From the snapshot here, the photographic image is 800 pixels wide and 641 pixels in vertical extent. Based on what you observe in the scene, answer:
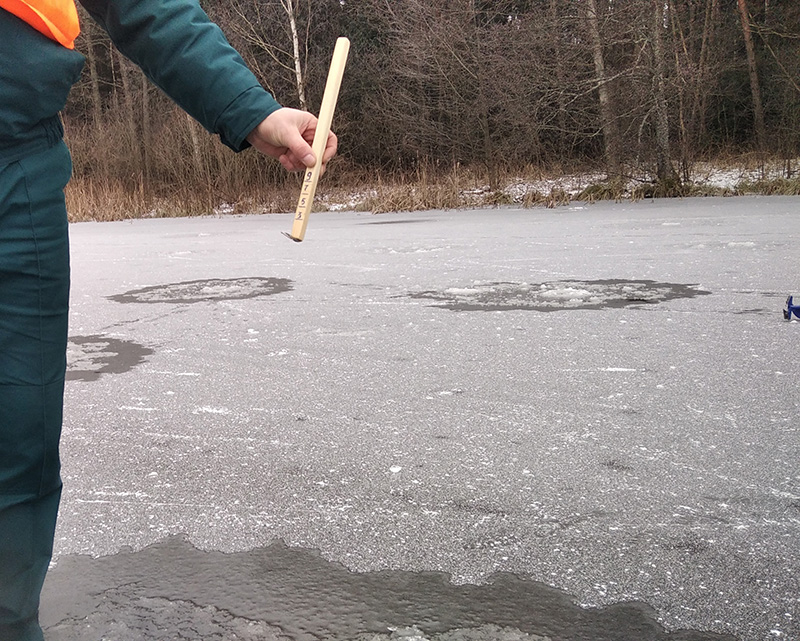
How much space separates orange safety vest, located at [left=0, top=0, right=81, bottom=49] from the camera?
104 centimetres

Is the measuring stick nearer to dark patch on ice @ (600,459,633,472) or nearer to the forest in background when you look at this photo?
dark patch on ice @ (600,459,633,472)

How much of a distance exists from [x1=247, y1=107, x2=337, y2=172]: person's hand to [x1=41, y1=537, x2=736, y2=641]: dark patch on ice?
2.40 ft

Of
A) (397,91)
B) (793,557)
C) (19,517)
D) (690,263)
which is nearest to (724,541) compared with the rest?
(793,557)

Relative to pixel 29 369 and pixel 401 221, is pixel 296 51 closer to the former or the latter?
pixel 401 221

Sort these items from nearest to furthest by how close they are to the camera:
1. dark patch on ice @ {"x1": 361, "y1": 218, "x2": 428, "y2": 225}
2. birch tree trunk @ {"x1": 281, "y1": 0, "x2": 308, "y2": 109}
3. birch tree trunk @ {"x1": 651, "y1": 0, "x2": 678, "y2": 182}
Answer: dark patch on ice @ {"x1": 361, "y1": 218, "x2": 428, "y2": 225}
birch tree trunk @ {"x1": 651, "y1": 0, "x2": 678, "y2": 182}
birch tree trunk @ {"x1": 281, "y1": 0, "x2": 308, "y2": 109}

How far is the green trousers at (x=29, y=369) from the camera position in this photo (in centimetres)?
106

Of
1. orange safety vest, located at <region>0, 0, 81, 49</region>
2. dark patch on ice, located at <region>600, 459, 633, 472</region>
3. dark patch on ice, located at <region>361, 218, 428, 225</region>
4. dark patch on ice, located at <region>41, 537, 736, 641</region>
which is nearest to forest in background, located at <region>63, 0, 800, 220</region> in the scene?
dark patch on ice, located at <region>361, 218, 428, 225</region>

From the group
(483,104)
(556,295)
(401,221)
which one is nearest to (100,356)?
(556,295)

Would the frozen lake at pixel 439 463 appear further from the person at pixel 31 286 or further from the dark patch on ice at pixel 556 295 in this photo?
the person at pixel 31 286

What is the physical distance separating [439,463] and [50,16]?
1.34 metres

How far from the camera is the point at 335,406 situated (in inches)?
100

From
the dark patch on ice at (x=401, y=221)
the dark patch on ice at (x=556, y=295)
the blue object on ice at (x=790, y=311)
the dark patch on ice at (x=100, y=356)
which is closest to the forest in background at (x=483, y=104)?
the dark patch on ice at (x=401, y=221)

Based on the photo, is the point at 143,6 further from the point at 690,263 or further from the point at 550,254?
the point at 550,254

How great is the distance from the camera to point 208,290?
4891 millimetres
